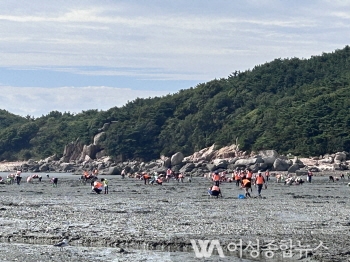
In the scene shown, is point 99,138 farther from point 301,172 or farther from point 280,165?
point 301,172

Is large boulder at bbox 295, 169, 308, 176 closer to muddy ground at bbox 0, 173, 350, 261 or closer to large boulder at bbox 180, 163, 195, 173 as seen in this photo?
large boulder at bbox 180, 163, 195, 173

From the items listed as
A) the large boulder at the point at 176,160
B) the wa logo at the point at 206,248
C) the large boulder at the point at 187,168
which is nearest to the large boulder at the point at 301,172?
the large boulder at the point at 187,168

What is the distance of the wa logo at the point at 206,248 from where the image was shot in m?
17.9

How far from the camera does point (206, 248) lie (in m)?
18.6

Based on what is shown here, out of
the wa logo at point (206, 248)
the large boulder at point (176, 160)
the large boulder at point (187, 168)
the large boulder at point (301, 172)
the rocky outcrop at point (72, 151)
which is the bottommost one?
the wa logo at point (206, 248)

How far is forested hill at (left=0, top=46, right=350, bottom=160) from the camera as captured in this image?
104 metres

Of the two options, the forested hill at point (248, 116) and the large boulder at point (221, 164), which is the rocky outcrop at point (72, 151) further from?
the large boulder at point (221, 164)

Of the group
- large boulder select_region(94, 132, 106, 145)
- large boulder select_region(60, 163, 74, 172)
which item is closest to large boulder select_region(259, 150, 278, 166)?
large boulder select_region(60, 163, 74, 172)

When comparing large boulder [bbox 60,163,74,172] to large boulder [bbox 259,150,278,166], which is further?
large boulder [bbox 60,163,74,172]

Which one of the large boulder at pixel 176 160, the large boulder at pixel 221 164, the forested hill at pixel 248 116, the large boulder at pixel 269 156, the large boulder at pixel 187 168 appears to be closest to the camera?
the large boulder at pixel 269 156

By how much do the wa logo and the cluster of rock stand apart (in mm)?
59291

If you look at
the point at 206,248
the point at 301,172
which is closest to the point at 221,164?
the point at 301,172

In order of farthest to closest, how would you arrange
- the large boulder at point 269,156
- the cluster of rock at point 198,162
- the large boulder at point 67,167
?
1. the large boulder at point 67,167
2. the large boulder at point 269,156
3. the cluster of rock at point 198,162

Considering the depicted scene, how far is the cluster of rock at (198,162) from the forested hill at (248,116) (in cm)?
250
